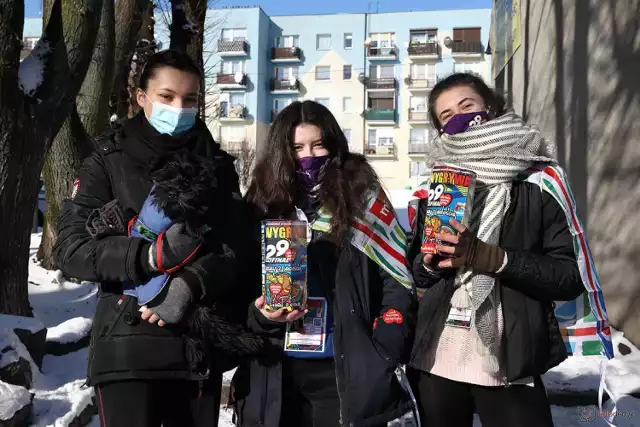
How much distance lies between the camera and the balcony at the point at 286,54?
38.9 metres

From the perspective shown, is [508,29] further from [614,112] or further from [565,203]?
[565,203]

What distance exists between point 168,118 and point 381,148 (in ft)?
122

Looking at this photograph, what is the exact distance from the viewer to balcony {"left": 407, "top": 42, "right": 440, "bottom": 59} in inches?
1481

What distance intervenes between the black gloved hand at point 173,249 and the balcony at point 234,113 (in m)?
38.3

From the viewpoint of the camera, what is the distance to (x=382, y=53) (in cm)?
3841

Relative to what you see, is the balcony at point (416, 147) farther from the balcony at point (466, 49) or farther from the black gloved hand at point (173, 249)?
the black gloved hand at point (173, 249)

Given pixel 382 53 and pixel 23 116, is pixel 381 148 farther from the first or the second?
pixel 23 116

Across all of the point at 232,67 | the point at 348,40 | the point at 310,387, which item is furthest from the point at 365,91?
the point at 310,387

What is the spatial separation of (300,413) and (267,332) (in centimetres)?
34

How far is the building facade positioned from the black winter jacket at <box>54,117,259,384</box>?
1417 inches

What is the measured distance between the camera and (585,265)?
2027 mm

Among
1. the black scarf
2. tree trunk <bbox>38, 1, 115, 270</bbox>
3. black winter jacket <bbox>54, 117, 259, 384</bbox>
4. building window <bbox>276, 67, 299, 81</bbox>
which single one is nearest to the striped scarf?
black winter jacket <bbox>54, 117, 259, 384</bbox>

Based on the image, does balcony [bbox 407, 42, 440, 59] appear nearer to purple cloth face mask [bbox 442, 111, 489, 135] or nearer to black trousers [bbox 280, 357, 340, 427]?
purple cloth face mask [bbox 442, 111, 489, 135]

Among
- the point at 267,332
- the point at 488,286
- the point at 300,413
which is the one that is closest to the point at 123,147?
the point at 267,332
